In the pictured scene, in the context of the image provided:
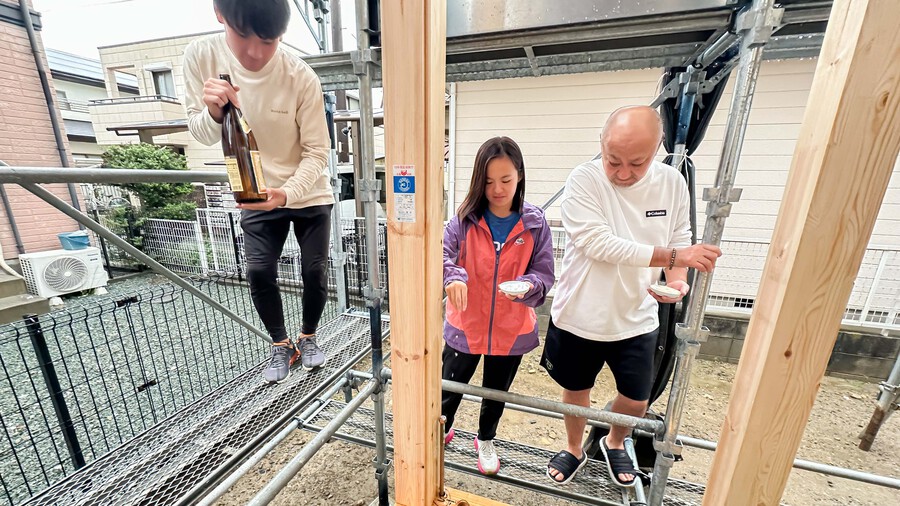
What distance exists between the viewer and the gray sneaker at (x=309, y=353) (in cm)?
201

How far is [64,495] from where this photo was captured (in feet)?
4.56

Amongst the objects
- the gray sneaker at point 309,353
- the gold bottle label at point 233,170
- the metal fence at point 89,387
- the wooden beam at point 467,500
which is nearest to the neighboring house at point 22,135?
the metal fence at point 89,387

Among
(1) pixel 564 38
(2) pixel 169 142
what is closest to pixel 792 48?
(1) pixel 564 38

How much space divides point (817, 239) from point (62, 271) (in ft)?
23.3

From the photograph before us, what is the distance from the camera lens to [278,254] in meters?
1.72

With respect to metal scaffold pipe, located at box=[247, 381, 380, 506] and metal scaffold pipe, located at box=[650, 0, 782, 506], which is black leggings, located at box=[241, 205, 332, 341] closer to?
metal scaffold pipe, located at box=[247, 381, 380, 506]

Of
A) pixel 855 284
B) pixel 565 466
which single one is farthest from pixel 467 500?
pixel 855 284

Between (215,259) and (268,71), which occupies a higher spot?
(268,71)

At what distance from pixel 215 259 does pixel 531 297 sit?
213 inches

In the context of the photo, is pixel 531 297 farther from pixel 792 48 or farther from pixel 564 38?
pixel 792 48

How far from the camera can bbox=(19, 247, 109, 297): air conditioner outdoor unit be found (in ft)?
13.9

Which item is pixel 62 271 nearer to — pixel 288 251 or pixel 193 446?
pixel 288 251

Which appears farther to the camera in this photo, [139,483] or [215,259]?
[215,259]

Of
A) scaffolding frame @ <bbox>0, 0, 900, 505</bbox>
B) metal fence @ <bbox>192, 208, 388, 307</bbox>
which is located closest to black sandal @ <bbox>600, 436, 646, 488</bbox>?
scaffolding frame @ <bbox>0, 0, 900, 505</bbox>
